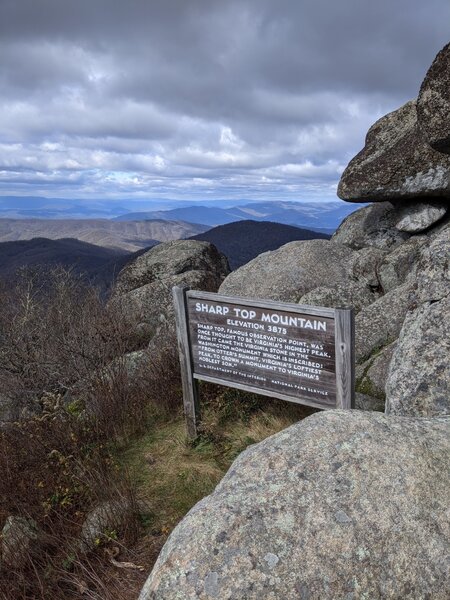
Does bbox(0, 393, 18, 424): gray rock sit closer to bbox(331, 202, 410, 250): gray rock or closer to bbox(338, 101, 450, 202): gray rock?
bbox(331, 202, 410, 250): gray rock

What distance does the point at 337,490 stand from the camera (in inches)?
111

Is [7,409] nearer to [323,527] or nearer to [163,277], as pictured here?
[163,277]

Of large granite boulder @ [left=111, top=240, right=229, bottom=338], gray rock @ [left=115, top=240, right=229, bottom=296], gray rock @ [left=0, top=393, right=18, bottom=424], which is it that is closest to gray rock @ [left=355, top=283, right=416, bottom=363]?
large granite boulder @ [left=111, top=240, right=229, bottom=338]

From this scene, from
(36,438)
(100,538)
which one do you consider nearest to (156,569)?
(100,538)

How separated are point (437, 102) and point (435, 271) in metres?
4.74

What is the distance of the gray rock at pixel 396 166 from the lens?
39.2ft

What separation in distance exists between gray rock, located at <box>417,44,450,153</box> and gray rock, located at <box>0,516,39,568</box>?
8742 mm

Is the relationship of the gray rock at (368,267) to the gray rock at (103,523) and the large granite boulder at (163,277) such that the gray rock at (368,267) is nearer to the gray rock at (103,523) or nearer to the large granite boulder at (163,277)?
the large granite boulder at (163,277)

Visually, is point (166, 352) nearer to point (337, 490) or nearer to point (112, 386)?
point (112, 386)

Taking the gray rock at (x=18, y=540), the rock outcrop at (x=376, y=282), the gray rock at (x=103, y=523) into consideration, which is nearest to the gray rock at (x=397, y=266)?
the rock outcrop at (x=376, y=282)

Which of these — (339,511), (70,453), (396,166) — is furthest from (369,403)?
(396,166)

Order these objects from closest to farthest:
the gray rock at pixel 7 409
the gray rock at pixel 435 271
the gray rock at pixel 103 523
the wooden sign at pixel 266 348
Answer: the gray rock at pixel 103 523, the gray rock at pixel 435 271, the wooden sign at pixel 266 348, the gray rock at pixel 7 409

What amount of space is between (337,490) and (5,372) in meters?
9.65

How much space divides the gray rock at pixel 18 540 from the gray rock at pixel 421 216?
11183mm
